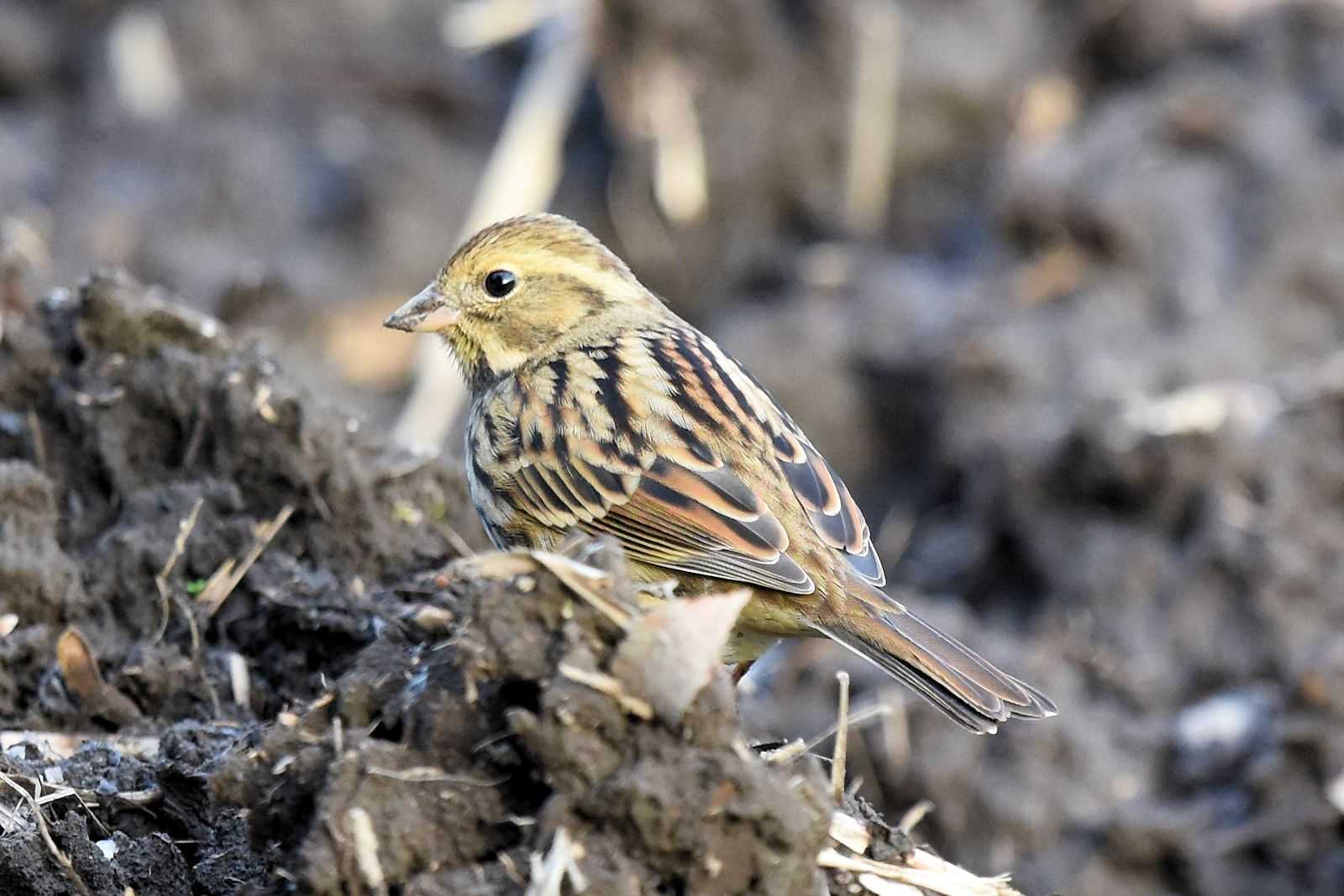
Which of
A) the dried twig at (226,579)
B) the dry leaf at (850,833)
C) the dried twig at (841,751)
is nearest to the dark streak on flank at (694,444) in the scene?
the dried twig at (226,579)

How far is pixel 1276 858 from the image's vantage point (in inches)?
238

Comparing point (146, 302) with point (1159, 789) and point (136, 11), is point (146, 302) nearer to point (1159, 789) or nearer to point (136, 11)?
point (1159, 789)

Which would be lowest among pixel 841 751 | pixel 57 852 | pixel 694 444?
pixel 57 852

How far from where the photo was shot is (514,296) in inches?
218

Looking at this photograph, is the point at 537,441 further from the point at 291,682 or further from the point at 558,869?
the point at 558,869

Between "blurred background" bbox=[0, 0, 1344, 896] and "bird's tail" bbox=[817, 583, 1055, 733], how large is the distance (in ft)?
4.68

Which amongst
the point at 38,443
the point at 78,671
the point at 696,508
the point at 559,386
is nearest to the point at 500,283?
the point at 559,386

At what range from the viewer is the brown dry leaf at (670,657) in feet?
11.2

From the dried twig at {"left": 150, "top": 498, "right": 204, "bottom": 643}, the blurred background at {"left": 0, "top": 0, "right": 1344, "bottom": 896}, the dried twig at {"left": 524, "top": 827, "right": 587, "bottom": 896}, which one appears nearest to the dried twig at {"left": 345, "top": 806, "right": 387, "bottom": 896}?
the dried twig at {"left": 524, "top": 827, "right": 587, "bottom": 896}

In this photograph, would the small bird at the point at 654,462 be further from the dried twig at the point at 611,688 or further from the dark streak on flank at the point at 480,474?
the dried twig at the point at 611,688

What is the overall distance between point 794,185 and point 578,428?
5.62 m

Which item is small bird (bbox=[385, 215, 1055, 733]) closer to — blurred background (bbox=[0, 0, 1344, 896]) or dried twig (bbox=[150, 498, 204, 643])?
dried twig (bbox=[150, 498, 204, 643])

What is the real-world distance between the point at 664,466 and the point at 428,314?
0.93m

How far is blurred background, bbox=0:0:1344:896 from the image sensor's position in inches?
254
